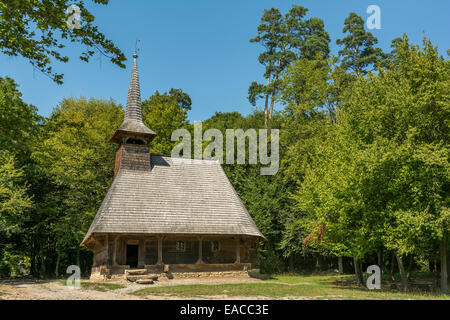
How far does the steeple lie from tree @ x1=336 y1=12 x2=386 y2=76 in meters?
22.5

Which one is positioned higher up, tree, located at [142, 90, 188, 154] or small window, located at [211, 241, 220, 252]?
tree, located at [142, 90, 188, 154]

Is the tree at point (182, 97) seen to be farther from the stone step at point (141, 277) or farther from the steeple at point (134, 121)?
the stone step at point (141, 277)

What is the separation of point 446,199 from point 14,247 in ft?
104

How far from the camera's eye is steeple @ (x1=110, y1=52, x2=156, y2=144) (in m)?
27.1

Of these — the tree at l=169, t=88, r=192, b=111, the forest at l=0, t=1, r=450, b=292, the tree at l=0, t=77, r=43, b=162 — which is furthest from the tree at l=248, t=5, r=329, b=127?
the tree at l=0, t=77, r=43, b=162

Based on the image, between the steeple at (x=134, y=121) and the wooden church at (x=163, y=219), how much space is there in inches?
2.9

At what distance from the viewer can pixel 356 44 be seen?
1572 inches

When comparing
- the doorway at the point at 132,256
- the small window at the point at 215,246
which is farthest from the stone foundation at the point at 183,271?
the doorway at the point at 132,256

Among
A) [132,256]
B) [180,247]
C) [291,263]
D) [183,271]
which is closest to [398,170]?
[183,271]

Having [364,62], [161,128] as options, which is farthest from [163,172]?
[364,62]

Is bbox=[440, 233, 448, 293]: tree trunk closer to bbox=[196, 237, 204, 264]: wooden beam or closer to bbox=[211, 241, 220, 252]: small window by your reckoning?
bbox=[196, 237, 204, 264]: wooden beam

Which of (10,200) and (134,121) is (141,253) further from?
(134,121)

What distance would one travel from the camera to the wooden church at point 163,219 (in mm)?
22609

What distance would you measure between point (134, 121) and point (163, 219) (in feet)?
28.8
